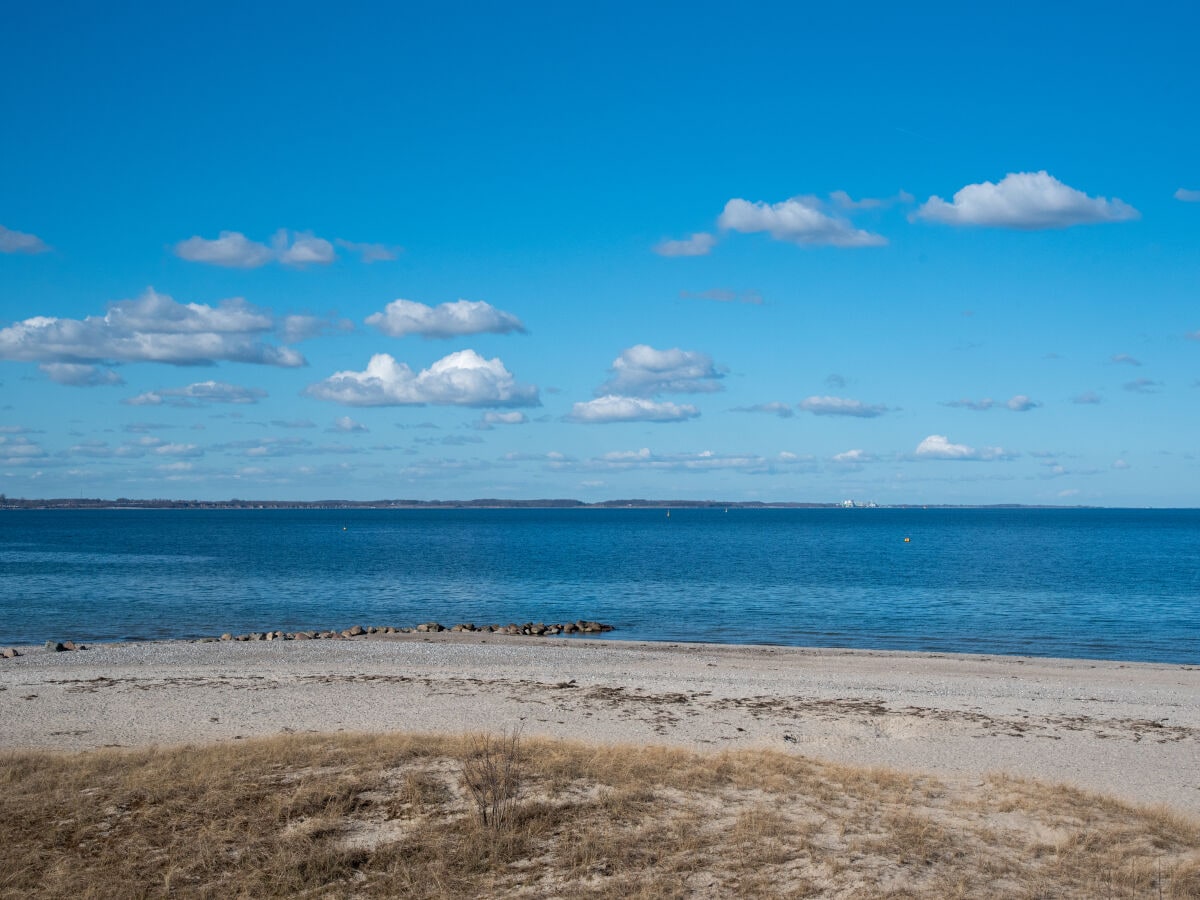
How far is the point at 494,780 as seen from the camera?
428 inches

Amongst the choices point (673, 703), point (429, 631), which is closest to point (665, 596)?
point (429, 631)

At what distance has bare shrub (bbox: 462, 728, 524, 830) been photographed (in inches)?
409

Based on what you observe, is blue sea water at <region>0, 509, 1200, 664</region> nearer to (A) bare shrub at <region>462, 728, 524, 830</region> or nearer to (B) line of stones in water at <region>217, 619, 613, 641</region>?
(B) line of stones in water at <region>217, 619, 613, 641</region>

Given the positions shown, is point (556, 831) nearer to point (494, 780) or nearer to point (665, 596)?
point (494, 780)

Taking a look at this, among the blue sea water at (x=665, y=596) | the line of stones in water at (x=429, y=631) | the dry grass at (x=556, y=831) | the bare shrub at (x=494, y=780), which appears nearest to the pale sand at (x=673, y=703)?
the dry grass at (x=556, y=831)

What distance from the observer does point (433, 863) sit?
945 cm

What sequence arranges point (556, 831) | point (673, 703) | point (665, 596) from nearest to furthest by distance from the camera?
point (556, 831) → point (673, 703) → point (665, 596)

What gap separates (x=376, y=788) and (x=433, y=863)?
2189mm

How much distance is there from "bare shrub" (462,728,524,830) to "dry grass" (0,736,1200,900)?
0.28 ft

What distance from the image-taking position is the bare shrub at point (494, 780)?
409 inches

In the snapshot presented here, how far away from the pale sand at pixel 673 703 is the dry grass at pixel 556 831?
2.62 m

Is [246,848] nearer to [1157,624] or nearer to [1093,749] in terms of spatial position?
[1093,749]

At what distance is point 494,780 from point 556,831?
0.93 metres

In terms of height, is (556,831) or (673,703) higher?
(556,831)
